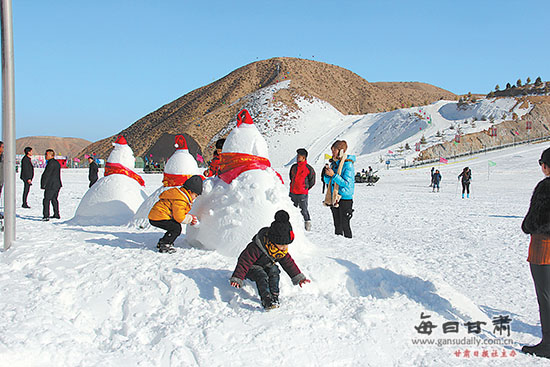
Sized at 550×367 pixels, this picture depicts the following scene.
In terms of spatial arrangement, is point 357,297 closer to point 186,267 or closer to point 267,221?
point 267,221

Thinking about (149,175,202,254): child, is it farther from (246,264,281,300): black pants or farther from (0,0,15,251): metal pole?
(0,0,15,251): metal pole

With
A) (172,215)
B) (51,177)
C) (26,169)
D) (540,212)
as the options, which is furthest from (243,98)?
(540,212)

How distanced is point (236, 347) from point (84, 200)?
237 inches

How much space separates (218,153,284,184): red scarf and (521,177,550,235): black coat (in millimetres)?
2907

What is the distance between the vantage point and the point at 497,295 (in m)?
5.16

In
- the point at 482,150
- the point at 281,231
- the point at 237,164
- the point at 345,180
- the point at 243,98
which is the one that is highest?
the point at 243,98

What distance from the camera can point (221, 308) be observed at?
385cm

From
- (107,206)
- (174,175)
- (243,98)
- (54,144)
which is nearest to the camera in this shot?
(174,175)

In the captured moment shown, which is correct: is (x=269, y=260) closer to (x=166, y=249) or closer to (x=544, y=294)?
(x=166, y=249)

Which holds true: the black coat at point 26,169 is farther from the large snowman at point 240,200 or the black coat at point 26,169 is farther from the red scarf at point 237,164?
the red scarf at point 237,164

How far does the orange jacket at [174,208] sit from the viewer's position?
495cm

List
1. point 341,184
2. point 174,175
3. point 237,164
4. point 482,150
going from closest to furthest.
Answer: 1. point 237,164
2. point 341,184
3. point 174,175
4. point 482,150

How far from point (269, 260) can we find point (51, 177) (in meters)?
6.32

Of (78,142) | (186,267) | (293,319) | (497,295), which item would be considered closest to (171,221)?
(186,267)
